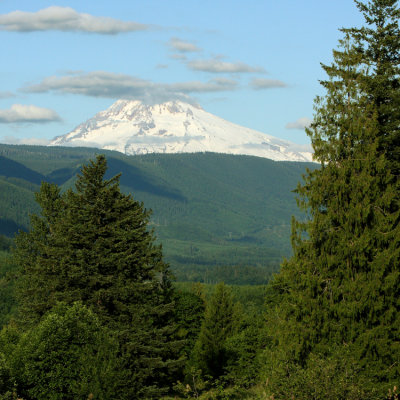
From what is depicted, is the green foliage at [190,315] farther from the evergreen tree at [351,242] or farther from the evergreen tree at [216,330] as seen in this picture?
the evergreen tree at [351,242]

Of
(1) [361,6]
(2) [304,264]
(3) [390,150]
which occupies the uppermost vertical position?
(1) [361,6]

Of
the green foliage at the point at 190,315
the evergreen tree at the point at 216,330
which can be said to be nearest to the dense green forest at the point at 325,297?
the evergreen tree at the point at 216,330

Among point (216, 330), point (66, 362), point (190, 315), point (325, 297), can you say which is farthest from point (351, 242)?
point (190, 315)

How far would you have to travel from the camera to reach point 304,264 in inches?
880

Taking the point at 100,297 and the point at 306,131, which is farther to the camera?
the point at 100,297

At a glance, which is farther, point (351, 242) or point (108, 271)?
point (108, 271)

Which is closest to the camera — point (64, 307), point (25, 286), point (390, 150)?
point (390, 150)

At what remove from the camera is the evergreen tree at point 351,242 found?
20406mm

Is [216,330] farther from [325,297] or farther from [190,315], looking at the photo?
[325,297]

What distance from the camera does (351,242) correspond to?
70.4 ft

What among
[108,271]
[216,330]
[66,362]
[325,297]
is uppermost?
[325,297]

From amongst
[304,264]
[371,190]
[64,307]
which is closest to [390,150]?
[371,190]

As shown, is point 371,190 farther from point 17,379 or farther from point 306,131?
point 17,379

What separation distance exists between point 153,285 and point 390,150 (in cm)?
1745
